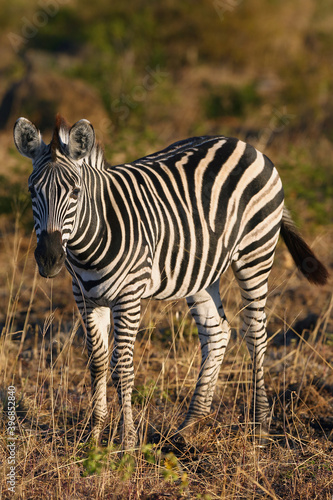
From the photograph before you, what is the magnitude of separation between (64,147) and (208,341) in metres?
2.07

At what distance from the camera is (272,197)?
4.69 meters

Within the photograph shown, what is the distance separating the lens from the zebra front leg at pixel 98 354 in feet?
13.9

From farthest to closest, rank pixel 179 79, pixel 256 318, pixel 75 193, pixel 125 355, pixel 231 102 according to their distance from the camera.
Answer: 1. pixel 179 79
2. pixel 231 102
3. pixel 256 318
4. pixel 125 355
5. pixel 75 193

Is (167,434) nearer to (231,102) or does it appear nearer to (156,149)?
(156,149)

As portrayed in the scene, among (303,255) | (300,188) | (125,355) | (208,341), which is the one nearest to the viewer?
(125,355)

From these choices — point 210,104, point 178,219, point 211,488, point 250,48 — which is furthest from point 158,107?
point 211,488

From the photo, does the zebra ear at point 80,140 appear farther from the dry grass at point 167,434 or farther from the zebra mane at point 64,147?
the dry grass at point 167,434

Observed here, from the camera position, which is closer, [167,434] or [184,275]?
[167,434]

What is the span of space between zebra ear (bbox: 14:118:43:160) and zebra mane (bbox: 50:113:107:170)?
0.15 metres

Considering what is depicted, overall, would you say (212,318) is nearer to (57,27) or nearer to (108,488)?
(108,488)

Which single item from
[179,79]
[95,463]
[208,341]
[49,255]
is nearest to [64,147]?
[49,255]

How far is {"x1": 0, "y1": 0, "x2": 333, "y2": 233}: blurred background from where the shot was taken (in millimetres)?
9523

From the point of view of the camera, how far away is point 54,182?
11.5 feet

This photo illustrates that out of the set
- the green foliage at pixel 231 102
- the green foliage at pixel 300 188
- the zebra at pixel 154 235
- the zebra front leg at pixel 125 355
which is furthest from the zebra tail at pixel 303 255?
the green foliage at pixel 231 102
